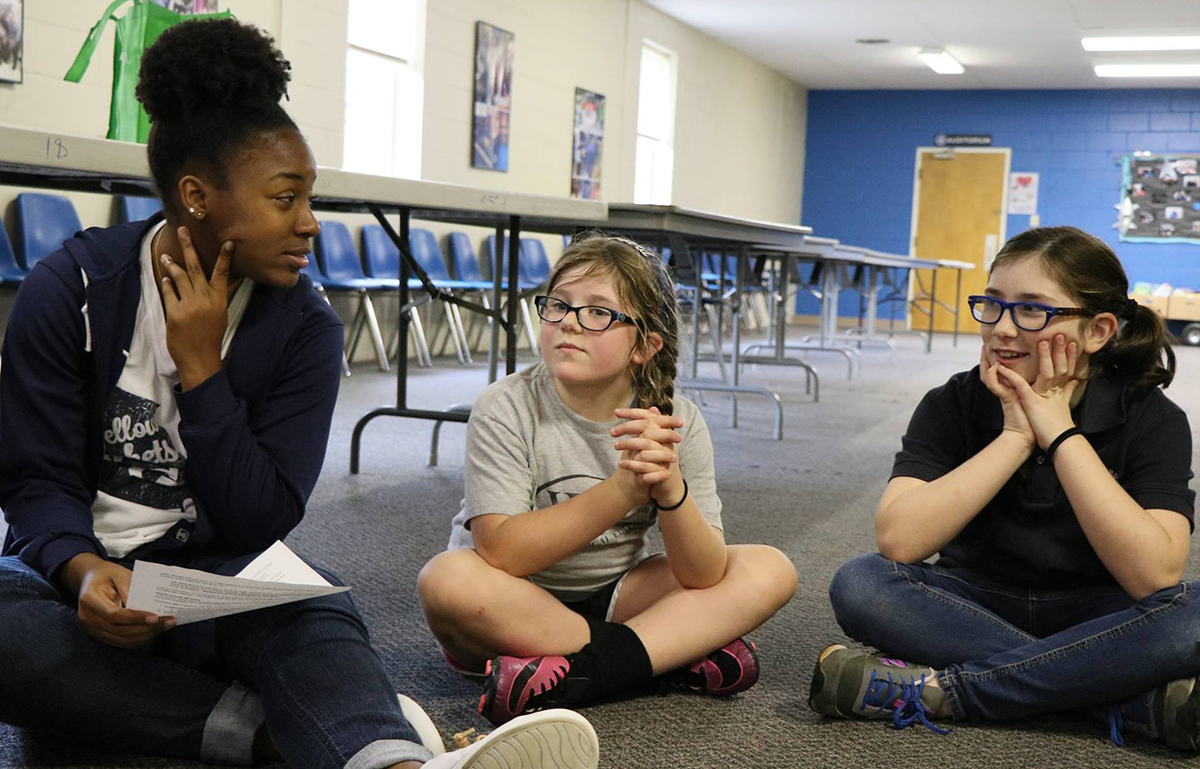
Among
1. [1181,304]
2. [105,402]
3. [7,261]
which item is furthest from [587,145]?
[105,402]

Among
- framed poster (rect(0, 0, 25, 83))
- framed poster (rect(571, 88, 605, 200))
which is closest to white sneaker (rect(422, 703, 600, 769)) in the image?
framed poster (rect(0, 0, 25, 83))

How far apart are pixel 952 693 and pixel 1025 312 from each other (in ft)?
1.48

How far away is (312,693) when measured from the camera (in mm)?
1041

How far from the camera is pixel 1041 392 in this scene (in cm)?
140

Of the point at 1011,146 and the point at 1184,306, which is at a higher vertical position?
the point at 1011,146

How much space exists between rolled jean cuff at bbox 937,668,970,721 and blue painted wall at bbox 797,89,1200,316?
33.5 ft

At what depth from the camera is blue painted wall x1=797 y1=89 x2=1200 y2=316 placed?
426 inches

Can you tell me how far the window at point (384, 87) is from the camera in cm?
591

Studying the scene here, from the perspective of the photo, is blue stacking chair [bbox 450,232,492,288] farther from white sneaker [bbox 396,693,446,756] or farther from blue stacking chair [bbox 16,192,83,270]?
white sneaker [bbox 396,693,446,756]

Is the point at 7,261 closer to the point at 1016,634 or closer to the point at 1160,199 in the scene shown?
the point at 1016,634

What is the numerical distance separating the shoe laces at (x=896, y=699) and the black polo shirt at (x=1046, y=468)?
22cm

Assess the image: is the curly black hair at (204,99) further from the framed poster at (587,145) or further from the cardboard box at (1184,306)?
the cardboard box at (1184,306)

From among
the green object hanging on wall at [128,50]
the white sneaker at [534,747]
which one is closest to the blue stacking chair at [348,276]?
the green object hanging on wall at [128,50]

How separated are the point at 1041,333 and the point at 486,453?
659mm
